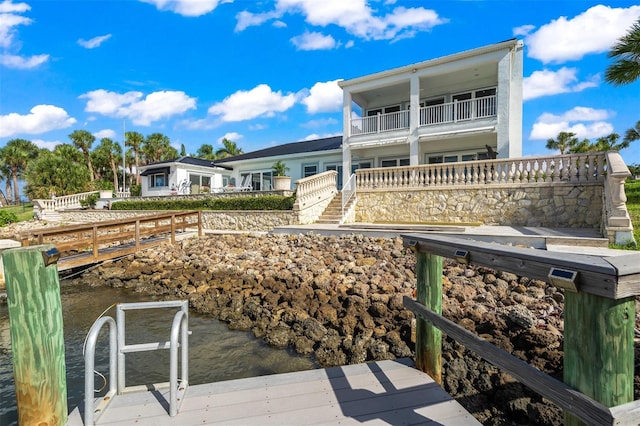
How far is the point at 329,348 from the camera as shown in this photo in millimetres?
5230

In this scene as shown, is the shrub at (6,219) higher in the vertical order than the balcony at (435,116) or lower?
lower

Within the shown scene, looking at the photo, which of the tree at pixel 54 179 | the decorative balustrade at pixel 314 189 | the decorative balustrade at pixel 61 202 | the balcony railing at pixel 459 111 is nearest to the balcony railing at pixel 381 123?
the balcony railing at pixel 459 111

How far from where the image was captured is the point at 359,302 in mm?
6344

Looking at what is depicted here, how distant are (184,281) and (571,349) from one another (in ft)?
30.0

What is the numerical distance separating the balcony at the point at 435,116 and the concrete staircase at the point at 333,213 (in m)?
4.71

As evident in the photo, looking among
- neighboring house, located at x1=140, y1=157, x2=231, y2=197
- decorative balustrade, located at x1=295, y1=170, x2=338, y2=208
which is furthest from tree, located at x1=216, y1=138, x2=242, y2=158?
decorative balustrade, located at x1=295, y1=170, x2=338, y2=208

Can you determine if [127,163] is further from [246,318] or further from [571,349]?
[571,349]

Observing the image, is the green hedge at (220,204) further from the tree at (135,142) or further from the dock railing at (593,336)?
the tree at (135,142)

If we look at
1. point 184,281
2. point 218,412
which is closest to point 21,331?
point 218,412

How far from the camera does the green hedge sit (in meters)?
14.9

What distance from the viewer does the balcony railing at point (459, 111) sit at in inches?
592

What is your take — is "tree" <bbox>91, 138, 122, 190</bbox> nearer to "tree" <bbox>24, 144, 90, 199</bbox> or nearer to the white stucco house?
"tree" <bbox>24, 144, 90, 199</bbox>

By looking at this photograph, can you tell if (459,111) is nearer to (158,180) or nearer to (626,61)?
(626,61)

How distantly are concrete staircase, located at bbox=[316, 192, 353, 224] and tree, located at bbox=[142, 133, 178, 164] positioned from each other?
34.4 meters
